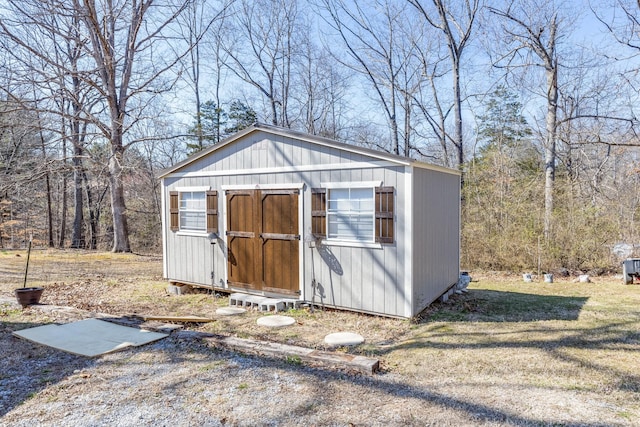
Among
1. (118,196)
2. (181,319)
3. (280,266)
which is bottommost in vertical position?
(181,319)

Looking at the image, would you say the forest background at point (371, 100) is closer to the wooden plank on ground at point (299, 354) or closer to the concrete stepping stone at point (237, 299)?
the concrete stepping stone at point (237, 299)

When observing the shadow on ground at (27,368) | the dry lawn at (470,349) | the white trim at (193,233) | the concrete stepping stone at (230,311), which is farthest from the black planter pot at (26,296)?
the concrete stepping stone at (230,311)

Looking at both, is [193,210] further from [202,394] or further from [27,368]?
[202,394]

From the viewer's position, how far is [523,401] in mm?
3039

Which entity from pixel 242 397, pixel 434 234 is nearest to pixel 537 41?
pixel 434 234

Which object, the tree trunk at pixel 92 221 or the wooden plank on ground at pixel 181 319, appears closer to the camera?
the wooden plank on ground at pixel 181 319

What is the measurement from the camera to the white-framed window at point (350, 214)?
5480 millimetres

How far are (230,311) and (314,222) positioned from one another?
182cm

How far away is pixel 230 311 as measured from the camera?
6066 millimetres

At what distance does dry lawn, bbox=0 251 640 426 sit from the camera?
2945 mm

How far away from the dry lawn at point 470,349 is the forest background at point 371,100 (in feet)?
9.90

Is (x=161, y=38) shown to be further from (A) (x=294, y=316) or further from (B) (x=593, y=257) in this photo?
(B) (x=593, y=257)

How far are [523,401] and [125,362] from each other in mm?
3513

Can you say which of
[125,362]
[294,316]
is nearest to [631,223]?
[294,316]
